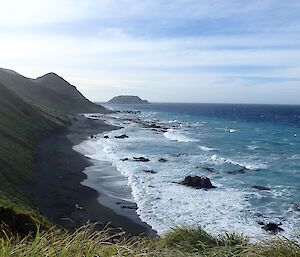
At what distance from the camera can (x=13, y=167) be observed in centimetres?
2938

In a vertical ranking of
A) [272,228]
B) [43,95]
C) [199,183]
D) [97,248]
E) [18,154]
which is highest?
[43,95]

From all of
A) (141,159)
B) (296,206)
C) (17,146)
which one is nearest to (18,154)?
(17,146)

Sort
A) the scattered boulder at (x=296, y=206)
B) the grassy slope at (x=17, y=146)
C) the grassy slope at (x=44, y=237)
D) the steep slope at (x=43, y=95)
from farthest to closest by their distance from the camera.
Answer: the steep slope at (x=43, y=95) < the scattered boulder at (x=296, y=206) < the grassy slope at (x=17, y=146) < the grassy slope at (x=44, y=237)

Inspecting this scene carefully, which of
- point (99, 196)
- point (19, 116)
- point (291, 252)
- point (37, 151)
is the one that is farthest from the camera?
point (19, 116)

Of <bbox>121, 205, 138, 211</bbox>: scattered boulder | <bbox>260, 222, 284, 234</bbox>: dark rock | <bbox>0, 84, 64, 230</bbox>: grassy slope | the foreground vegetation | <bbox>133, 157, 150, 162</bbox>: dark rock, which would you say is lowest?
<bbox>260, 222, 284, 234</bbox>: dark rock

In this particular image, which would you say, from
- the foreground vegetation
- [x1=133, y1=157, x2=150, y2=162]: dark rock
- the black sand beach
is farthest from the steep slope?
the foreground vegetation

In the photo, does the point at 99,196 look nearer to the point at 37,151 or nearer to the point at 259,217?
the point at 259,217

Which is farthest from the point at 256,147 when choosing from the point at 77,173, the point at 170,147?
the point at 77,173

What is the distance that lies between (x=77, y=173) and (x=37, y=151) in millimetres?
11577

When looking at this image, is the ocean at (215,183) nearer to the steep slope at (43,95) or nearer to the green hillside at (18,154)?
the green hillside at (18,154)

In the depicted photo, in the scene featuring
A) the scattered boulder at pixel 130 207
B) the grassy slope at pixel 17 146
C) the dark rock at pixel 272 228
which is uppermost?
the grassy slope at pixel 17 146

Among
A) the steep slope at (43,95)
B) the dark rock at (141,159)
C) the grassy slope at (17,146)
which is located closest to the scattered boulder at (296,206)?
the grassy slope at (17,146)

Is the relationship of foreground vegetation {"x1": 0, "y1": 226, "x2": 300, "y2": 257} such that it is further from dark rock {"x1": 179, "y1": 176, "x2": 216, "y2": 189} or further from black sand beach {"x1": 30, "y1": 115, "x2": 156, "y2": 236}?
dark rock {"x1": 179, "y1": 176, "x2": 216, "y2": 189}

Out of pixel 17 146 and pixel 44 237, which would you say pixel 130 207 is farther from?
pixel 17 146
